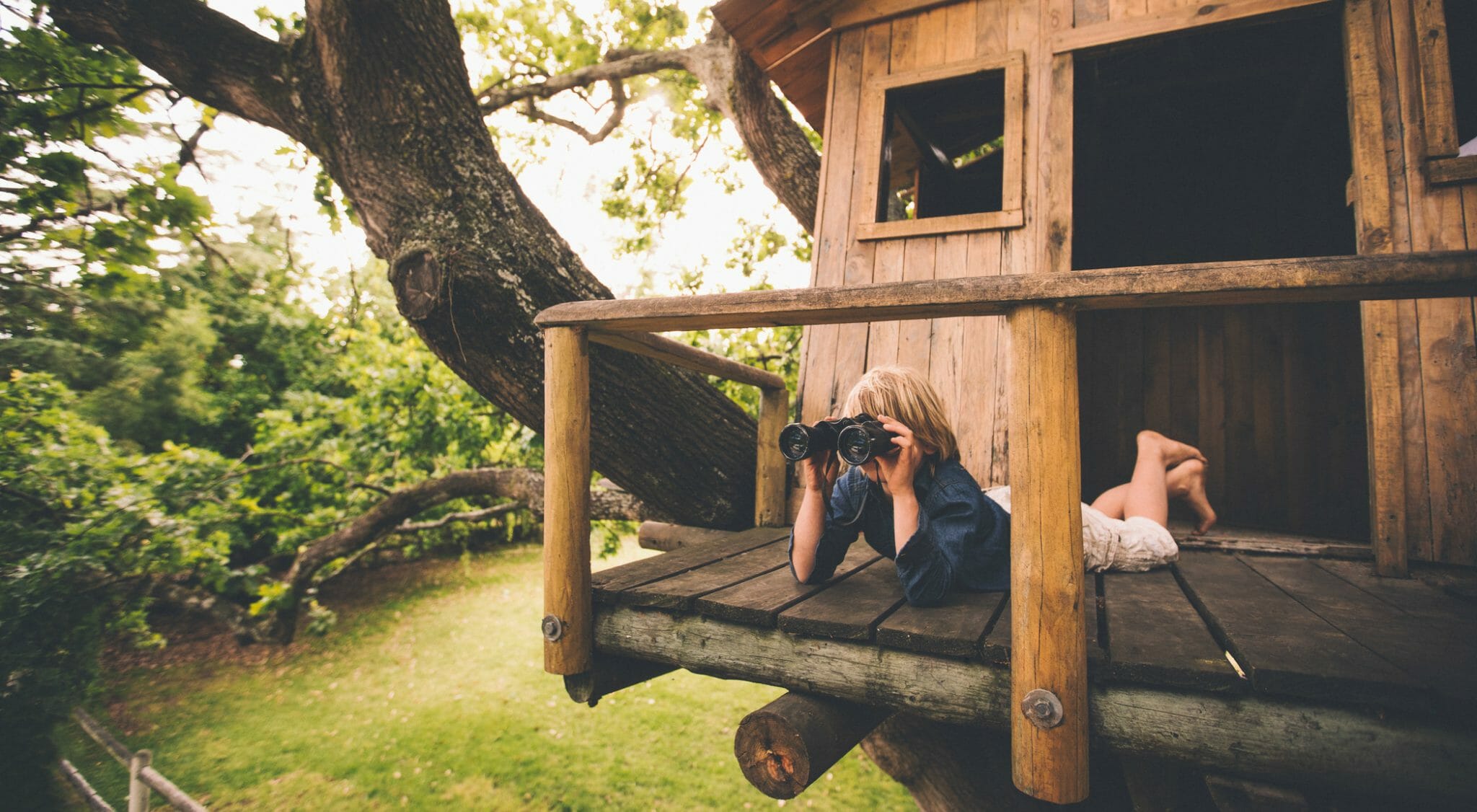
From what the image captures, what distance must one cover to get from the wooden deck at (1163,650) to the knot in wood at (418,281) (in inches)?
58.0

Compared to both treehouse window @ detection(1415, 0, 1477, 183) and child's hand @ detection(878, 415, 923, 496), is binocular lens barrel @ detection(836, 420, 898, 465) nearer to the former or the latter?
child's hand @ detection(878, 415, 923, 496)

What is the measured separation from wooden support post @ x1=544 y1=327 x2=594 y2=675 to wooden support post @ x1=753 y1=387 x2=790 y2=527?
4.83ft

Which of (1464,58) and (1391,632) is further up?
(1464,58)

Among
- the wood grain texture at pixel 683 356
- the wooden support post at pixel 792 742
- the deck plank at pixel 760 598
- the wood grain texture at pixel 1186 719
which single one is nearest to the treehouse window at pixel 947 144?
the wood grain texture at pixel 683 356

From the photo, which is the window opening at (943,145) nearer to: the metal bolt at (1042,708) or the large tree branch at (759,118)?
the large tree branch at (759,118)

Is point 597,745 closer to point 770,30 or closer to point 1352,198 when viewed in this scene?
point 770,30

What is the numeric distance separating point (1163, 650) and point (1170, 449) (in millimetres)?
1960

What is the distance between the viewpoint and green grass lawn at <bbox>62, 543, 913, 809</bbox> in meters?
5.58

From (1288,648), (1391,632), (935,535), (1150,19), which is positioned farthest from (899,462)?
(1150,19)

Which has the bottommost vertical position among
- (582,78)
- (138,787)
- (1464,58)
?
(138,787)

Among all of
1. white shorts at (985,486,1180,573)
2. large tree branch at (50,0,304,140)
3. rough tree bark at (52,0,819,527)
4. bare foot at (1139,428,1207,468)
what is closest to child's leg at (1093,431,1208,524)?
bare foot at (1139,428,1207,468)

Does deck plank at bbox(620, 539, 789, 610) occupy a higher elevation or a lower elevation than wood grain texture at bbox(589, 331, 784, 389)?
lower

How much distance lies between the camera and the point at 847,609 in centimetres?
180

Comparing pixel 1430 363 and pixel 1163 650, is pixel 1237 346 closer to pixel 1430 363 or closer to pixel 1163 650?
pixel 1430 363
